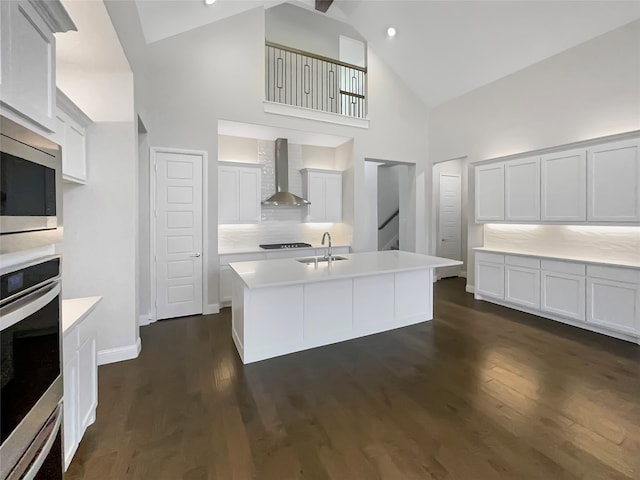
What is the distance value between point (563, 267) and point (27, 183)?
5307 mm

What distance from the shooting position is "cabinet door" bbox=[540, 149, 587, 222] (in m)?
3.90

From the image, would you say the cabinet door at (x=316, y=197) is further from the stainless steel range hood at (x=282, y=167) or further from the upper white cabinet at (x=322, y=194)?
the stainless steel range hood at (x=282, y=167)

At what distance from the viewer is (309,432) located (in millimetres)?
2037

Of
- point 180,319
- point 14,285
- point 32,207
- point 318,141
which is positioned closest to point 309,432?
point 14,285

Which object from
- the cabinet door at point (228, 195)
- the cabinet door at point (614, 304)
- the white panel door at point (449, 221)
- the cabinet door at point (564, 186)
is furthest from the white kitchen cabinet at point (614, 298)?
the cabinet door at point (228, 195)

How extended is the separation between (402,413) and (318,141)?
5.02 meters

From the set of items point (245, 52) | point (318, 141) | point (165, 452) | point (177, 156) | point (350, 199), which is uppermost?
point (245, 52)

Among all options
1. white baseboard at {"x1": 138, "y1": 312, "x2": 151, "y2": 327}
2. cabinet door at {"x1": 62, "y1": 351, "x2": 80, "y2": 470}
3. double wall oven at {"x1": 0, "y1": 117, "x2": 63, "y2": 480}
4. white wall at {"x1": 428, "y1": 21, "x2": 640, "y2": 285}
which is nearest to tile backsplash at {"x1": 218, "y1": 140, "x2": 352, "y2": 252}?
white baseboard at {"x1": 138, "y1": 312, "x2": 151, "y2": 327}

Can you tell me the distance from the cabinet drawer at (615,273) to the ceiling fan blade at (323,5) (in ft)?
18.9

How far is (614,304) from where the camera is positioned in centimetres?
→ 358

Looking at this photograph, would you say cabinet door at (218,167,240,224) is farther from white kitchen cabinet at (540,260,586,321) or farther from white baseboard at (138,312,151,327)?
white kitchen cabinet at (540,260,586,321)

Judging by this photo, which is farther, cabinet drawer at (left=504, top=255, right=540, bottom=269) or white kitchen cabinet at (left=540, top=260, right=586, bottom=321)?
cabinet drawer at (left=504, top=255, right=540, bottom=269)

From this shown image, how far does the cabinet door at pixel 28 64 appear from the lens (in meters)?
0.97

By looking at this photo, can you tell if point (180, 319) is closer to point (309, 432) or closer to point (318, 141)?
point (309, 432)
